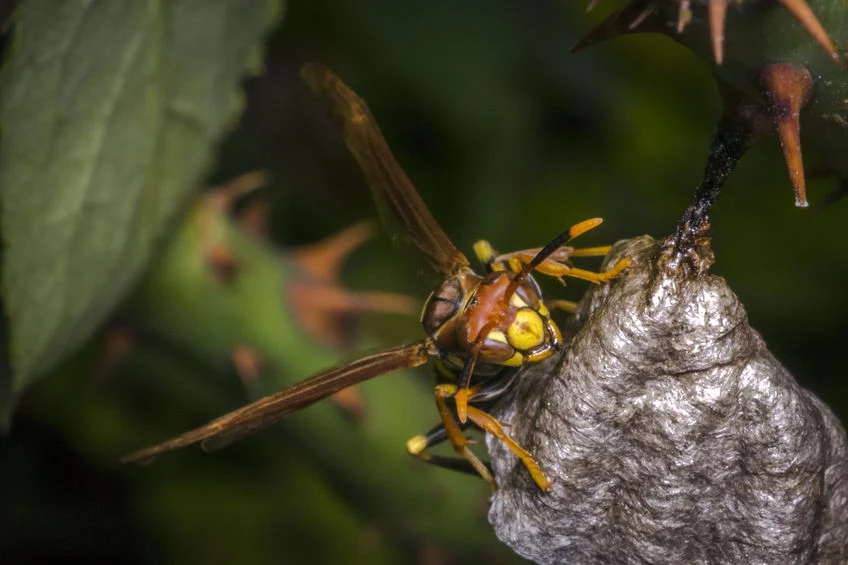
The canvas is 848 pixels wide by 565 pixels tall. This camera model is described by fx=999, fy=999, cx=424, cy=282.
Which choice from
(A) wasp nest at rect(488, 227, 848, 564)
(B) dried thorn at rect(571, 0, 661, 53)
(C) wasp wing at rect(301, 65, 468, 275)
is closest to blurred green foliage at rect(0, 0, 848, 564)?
(C) wasp wing at rect(301, 65, 468, 275)

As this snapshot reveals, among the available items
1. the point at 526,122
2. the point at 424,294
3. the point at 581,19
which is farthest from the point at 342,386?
the point at 581,19

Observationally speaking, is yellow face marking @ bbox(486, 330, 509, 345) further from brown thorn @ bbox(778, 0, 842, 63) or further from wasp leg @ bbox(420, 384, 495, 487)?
brown thorn @ bbox(778, 0, 842, 63)

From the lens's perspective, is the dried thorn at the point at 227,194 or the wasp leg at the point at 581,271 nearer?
the wasp leg at the point at 581,271

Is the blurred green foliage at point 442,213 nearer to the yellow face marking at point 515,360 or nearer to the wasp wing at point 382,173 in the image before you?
the wasp wing at point 382,173

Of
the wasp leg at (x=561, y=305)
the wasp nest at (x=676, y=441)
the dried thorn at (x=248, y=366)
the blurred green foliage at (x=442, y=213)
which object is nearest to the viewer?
the wasp nest at (x=676, y=441)

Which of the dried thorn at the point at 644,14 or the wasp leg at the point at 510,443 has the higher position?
the dried thorn at the point at 644,14

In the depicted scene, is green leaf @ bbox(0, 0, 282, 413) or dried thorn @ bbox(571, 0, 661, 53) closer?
dried thorn @ bbox(571, 0, 661, 53)

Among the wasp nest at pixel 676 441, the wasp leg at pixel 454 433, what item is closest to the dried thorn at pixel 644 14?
the wasp nest at pixel 676 441
